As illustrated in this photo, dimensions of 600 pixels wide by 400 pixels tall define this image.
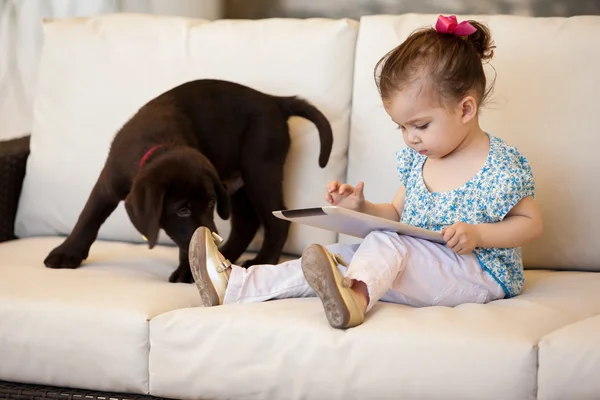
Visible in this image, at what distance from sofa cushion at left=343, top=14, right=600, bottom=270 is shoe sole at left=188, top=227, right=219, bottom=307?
2.29ft

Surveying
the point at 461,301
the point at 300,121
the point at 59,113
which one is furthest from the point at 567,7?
the point at 59,113

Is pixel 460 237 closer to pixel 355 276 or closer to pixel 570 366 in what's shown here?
pixel 355 276

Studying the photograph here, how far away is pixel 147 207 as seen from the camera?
1.88 meters

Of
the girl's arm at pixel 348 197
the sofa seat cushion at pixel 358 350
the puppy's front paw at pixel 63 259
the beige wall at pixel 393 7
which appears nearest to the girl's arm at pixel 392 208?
the girl's arm at pixel 348 197

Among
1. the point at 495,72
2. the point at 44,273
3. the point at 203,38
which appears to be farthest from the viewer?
the point at 203,38

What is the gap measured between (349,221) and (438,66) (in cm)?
37

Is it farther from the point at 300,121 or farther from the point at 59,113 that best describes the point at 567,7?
the point at 59,113

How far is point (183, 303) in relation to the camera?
169 cm

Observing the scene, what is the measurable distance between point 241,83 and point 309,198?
395mm

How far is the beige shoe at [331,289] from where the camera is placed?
1385 millimetres

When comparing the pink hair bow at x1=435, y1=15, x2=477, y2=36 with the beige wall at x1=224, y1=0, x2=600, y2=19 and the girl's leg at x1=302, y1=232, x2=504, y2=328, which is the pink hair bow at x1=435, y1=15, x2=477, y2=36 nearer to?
the girl's leg at x1=302, y1=232, x2=504, y2=328

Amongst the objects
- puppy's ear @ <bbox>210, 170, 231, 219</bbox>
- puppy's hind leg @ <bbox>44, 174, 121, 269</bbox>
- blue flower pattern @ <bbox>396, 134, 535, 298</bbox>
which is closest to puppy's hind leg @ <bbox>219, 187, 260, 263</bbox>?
puppy's ear @ <bbox>210, 170, 231, 219</bbox>

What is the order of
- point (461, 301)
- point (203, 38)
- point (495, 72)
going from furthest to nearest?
point (203, 38)
point (495, 72)
point (461, 301)

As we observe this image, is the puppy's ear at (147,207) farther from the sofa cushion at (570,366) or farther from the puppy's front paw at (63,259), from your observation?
the sofa cushion at (570,366)
